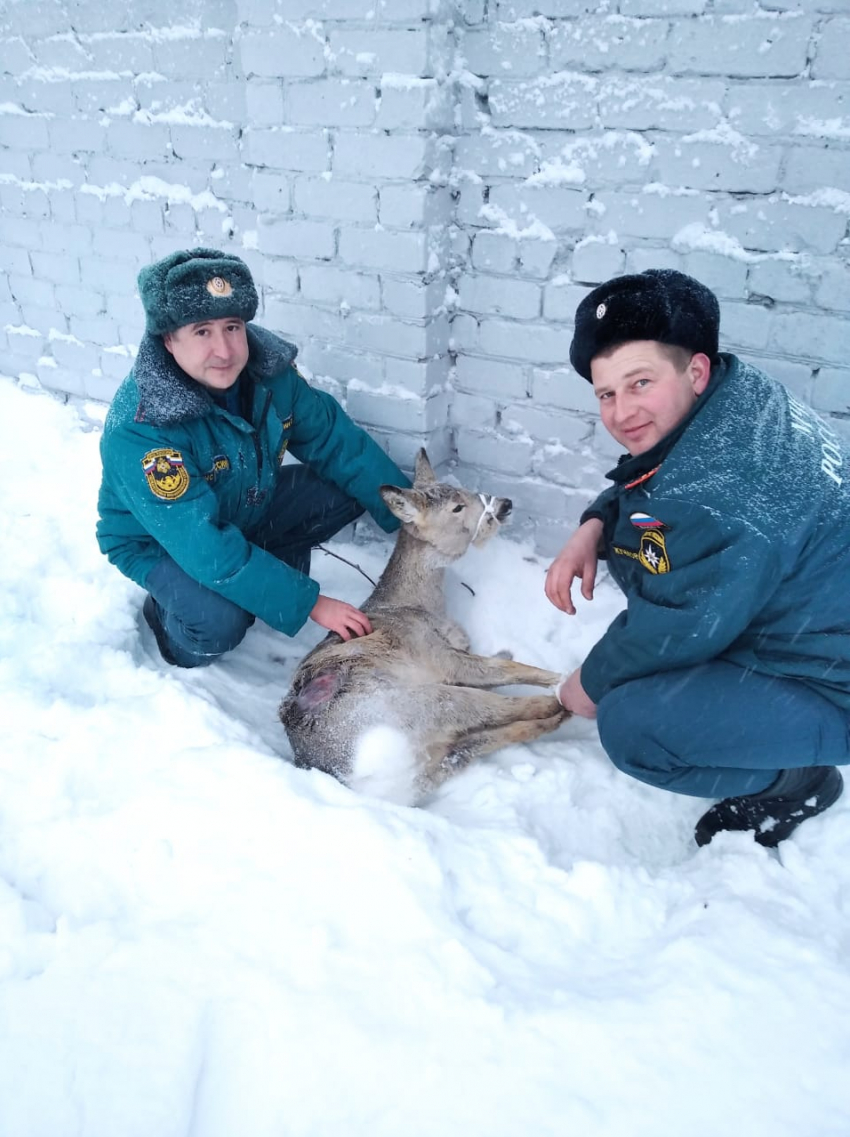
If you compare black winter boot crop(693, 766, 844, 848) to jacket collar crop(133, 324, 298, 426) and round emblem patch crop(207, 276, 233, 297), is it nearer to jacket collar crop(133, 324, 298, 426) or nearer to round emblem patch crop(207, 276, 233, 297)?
jacket collar crop(133, 324, 298, 426)

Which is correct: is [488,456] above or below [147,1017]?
above

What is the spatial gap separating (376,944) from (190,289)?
2.08m

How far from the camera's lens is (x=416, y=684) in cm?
284

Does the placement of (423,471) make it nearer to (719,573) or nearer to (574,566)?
(574,566)

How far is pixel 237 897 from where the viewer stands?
195 centimetres

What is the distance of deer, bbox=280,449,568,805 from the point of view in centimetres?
250

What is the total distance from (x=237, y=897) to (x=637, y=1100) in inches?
40.4

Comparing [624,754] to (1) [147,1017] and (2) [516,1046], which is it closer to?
(2) [516,1046]

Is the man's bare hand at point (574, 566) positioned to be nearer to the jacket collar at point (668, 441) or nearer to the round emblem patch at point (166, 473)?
the jacket collar at point (668, 441)

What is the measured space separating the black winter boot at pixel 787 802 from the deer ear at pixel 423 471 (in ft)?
5.92

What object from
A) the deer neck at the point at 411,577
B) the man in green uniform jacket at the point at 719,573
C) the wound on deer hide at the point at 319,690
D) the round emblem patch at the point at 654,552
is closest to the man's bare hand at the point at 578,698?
the man in green uniform jacket at the point at 719,573

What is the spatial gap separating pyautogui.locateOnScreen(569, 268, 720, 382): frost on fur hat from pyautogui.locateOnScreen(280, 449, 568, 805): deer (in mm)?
1224

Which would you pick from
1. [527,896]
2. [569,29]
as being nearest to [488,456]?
[569,29]

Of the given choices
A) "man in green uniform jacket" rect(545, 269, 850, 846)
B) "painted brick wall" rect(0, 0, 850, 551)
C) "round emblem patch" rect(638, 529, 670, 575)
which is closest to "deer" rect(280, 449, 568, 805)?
"painted brick wall" rect(0, 0, 850, 551)
